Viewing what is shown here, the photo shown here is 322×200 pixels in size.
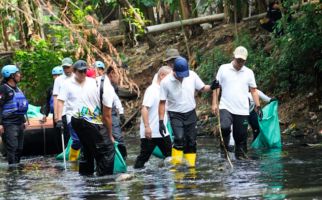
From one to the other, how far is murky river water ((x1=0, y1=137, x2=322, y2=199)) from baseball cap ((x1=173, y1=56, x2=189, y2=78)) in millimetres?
1463

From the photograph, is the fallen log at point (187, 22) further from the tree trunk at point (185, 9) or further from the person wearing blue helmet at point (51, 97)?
the person wearing blue helmet at point (51, 97)

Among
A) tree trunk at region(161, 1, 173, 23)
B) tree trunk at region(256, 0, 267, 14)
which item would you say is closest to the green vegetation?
tree trunk at region(256, 0, 267, 14)

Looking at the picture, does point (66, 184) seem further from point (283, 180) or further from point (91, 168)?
point (283, 180)

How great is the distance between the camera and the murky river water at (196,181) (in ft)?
31.2

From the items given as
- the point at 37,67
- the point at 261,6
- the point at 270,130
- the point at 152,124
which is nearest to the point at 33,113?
the point at 37,67

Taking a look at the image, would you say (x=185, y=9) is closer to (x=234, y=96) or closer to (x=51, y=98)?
(x=51, y=98)

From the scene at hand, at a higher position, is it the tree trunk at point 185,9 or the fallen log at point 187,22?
the tree trunk at point 185,9

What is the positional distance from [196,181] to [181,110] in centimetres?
180

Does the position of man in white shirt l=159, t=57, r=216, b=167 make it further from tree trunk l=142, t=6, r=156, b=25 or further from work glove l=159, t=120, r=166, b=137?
tree trunk l=142, t=6, r=156, b=25

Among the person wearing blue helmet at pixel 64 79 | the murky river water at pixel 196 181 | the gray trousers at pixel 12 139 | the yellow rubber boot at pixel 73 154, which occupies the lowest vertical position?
the murky river water at pixel 196 181

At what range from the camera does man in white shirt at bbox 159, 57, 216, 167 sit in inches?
480

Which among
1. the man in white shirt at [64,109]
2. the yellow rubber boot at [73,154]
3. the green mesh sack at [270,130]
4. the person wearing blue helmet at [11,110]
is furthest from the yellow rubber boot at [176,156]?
the person wearing blue helmet at [11,110]

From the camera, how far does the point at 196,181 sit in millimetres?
10812

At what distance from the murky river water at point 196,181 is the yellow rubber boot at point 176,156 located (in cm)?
14
